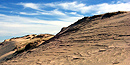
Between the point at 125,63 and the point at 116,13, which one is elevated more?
the point at 116,13

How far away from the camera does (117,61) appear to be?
11.8ft

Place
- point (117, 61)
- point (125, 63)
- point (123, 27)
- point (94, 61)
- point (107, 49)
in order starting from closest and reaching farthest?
point (125, 63) < point (117, 61) < point (94, 61) < point (107, 49) < point (123, 27)

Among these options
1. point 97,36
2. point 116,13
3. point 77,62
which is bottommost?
point 77,62

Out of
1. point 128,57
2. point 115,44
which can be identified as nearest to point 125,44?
point 115,44

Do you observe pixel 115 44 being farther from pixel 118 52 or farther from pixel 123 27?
pixel 123 27

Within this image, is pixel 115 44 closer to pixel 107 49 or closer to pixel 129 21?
pixel 107 49

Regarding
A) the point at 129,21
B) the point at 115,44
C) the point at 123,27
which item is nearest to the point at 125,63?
the point at 115,44

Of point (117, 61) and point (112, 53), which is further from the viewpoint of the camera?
point (112, 53)

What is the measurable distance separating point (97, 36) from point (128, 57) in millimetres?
2759

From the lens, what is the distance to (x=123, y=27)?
20.9ft

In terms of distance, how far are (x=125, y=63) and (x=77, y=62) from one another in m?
1.57

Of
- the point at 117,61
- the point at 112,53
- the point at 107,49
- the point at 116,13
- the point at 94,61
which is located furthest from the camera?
the point at 116,13

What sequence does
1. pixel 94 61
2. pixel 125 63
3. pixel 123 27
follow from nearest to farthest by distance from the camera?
1. pixel 125 63
2. pixel 94 61
3. pixel 123 27

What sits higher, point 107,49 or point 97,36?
point 97,36
